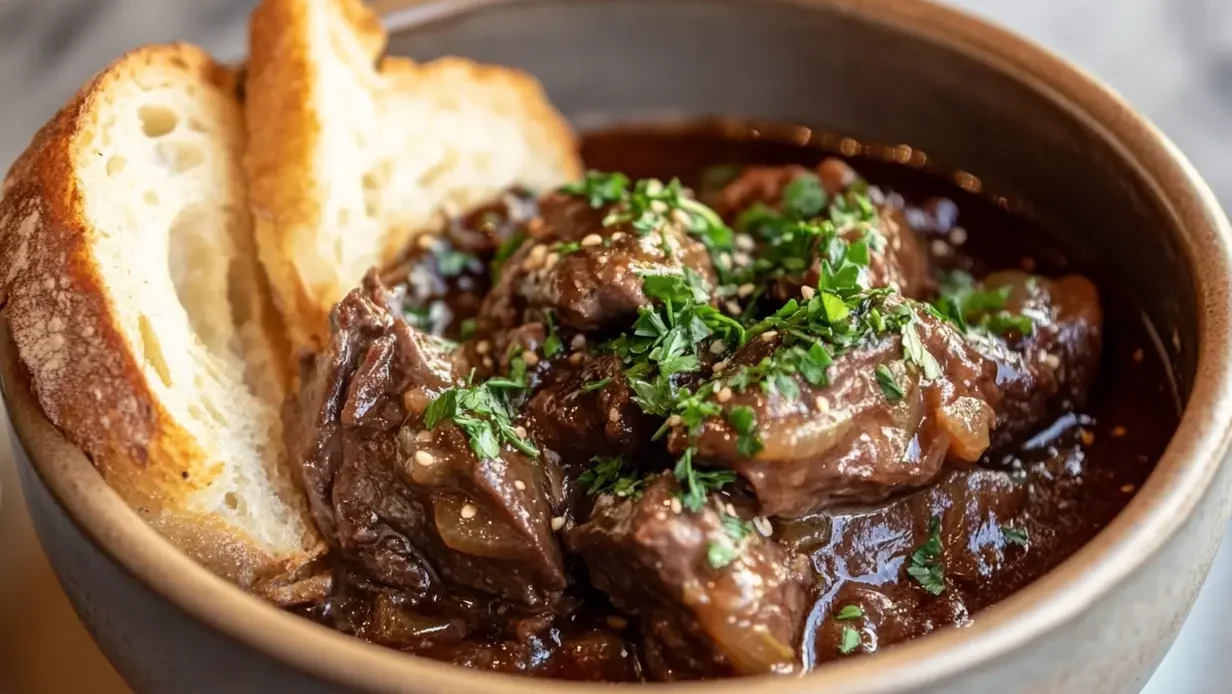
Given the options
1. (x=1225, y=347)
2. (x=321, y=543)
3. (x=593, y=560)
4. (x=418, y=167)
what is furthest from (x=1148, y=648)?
(x=418, y=167)

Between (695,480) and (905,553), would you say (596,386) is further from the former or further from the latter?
(905,553)

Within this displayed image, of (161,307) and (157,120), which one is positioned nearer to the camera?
(161,307)

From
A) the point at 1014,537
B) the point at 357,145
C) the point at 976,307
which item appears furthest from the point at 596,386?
the point at 357,145

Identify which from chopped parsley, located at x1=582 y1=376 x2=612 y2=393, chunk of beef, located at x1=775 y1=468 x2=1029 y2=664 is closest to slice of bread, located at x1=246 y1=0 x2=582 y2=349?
chopped parsley, located at x1=582 y1=376 x2=612 y2=393

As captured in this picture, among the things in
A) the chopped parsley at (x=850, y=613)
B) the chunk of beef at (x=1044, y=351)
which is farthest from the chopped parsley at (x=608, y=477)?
the chunk of beef at (x=1044, y=351)

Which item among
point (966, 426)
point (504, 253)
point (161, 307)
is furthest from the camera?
point (504, 253)

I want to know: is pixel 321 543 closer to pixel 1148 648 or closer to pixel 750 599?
pixel 750 599
